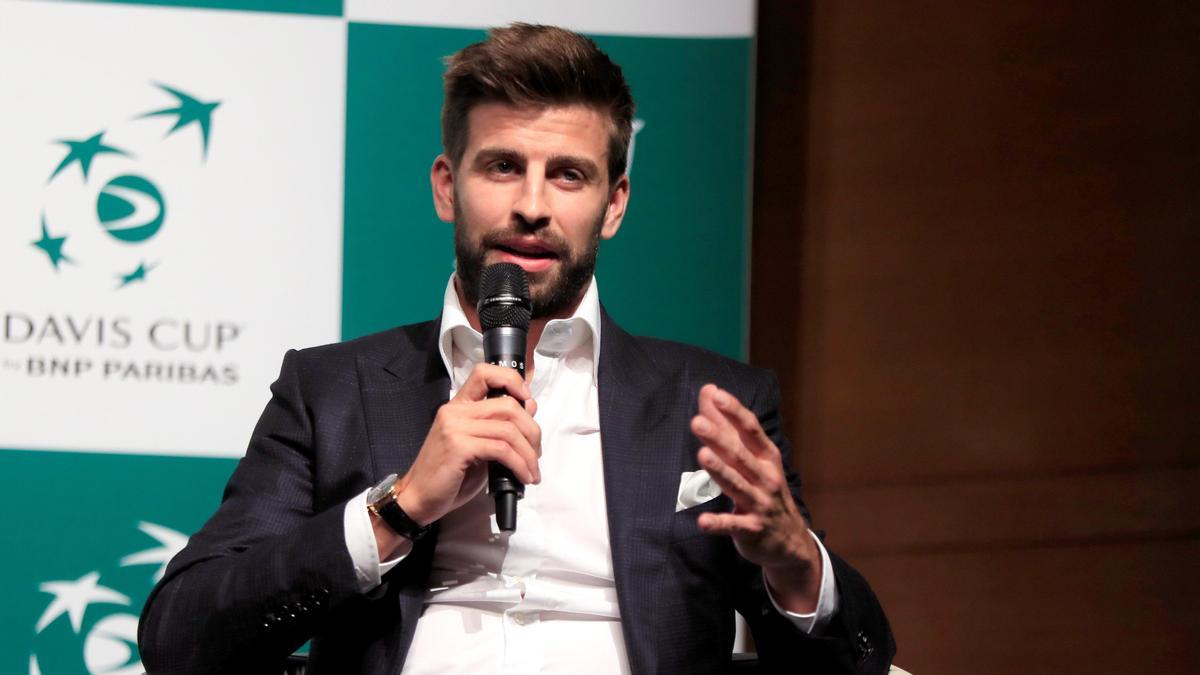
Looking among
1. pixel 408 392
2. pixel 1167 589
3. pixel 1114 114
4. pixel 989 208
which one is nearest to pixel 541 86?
pixel 408 392

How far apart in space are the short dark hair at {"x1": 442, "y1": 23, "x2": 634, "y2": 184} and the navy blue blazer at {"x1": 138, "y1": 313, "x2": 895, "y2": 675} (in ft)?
1.18

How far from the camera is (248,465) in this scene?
6.46ft

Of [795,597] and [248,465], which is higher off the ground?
[248,465]

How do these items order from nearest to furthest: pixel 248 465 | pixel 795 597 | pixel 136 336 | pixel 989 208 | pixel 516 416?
pixel 516 416
pixel 795 597
pixel 248 465
pixel 136 336
pixel 989 208

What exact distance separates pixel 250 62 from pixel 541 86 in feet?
3.24

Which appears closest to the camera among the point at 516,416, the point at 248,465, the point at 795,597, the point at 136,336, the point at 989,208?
the point at 516,416

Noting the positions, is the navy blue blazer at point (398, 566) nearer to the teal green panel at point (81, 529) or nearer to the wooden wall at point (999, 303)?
the teal green panel at point (81, 529)

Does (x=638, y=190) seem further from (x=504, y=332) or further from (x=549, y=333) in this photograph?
(x=504, y=332)

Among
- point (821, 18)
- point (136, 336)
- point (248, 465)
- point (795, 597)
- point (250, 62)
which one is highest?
point (821, 18)

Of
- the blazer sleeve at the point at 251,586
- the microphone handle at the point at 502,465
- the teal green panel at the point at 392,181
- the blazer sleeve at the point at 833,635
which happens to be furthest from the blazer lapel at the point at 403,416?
the teal green panel at the point at 392,181

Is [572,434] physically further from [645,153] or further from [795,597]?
[645,153]

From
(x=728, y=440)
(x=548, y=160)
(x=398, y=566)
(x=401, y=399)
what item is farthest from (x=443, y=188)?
(x=728, y=440)

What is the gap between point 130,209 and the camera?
271cm

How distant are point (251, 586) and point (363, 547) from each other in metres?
0.17
